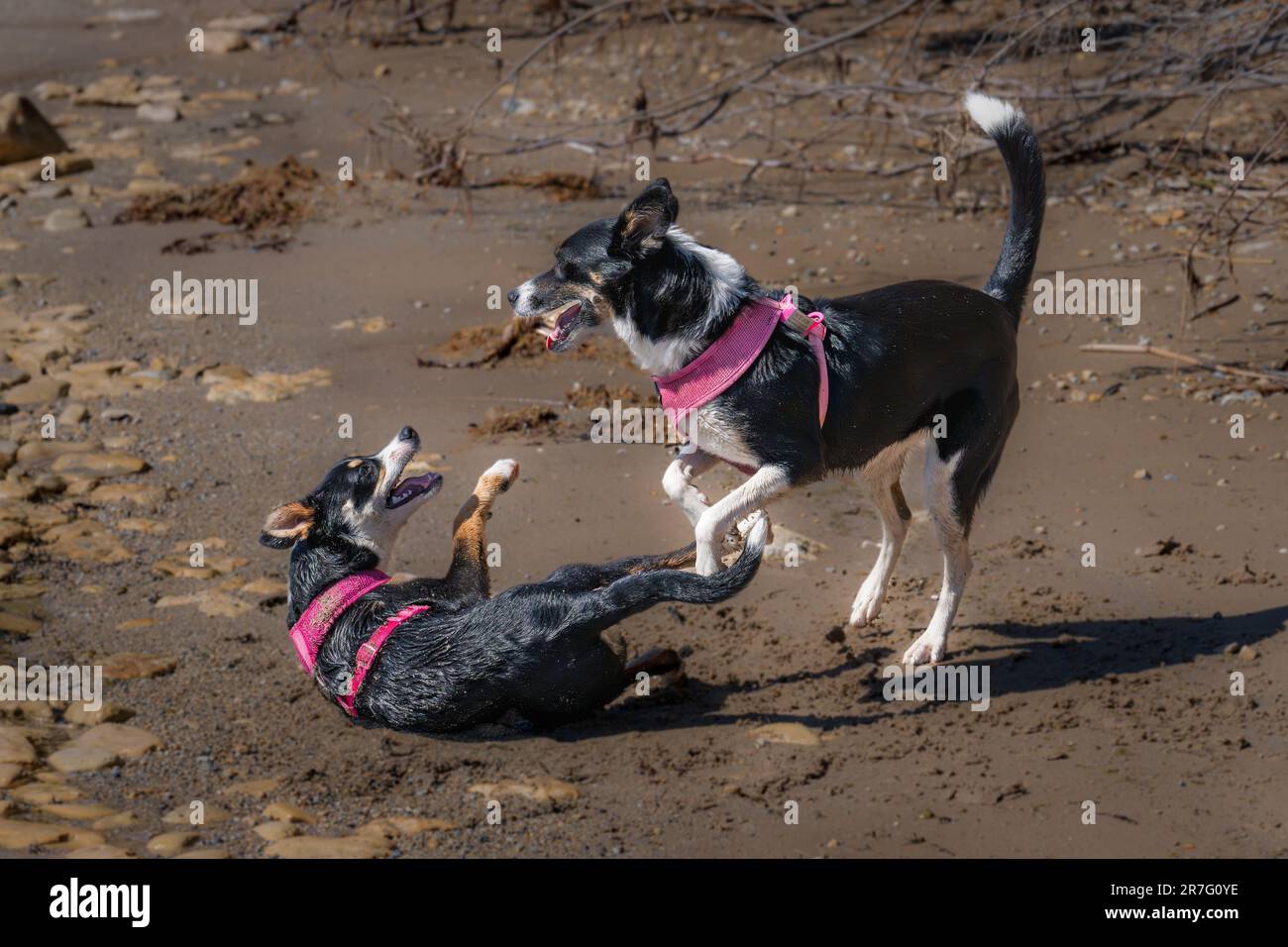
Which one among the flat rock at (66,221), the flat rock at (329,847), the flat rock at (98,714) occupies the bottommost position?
the flat rock at (329,847)

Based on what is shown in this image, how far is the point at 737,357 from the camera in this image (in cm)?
574

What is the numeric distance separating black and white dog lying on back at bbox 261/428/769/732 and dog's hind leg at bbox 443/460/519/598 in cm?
1

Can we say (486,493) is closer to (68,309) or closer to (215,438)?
(215,438)

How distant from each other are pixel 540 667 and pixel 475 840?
2.50 feet

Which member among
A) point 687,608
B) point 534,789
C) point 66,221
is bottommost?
point 534,789

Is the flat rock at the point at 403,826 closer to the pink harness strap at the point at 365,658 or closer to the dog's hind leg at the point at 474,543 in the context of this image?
the pink harness strap at the point at 365,658

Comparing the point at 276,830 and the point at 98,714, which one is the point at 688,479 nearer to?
the point at 276,830

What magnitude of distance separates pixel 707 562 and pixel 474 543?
4.62 feet

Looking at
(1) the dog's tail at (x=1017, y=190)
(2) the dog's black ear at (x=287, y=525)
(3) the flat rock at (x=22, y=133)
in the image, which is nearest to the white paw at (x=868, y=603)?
(1) the dog's tail at (x=1017, y=190)

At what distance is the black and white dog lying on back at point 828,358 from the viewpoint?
573cm

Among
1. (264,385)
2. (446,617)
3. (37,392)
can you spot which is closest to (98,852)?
(446,617)

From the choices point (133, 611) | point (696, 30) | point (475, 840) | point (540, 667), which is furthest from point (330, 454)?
point (696, 30)

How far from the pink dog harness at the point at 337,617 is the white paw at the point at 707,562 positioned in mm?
1169

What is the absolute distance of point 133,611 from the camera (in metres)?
7.12
